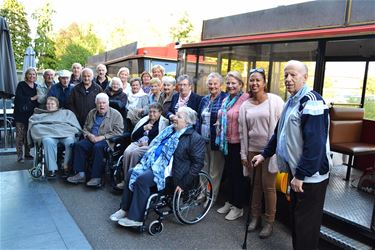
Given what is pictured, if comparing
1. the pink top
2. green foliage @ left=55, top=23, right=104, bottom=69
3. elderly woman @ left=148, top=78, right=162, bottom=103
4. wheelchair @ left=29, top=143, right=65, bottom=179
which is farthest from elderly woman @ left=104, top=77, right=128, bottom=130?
green foliage @ left=55, top=23, right=104, bottom=69

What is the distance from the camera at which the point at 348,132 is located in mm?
4520

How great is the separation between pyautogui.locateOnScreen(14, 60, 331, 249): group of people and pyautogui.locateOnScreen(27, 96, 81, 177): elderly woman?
17 millimetres

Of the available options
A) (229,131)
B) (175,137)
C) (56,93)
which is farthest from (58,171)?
(229,131)

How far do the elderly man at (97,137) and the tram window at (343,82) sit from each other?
303 centimetres

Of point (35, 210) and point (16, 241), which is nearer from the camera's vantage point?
point (16, 241)

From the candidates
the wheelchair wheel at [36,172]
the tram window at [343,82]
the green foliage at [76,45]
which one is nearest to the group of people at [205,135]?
the wheelchair wheel at [36,172]

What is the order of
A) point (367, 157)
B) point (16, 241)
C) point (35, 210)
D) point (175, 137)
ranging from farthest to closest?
point (367, 157)
point (35, 210)
point (175, 137)
point (16, 241)

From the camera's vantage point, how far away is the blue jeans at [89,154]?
4.34 meters

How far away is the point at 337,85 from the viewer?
15.4 feet

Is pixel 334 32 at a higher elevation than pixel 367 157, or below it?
higher

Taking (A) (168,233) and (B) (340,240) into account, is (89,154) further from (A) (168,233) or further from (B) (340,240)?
(B) (340,240)

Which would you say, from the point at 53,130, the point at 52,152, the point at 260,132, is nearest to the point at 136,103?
the point at 53,130

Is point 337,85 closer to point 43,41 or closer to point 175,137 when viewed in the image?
point 175,137

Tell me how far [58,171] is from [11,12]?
22979 mm
